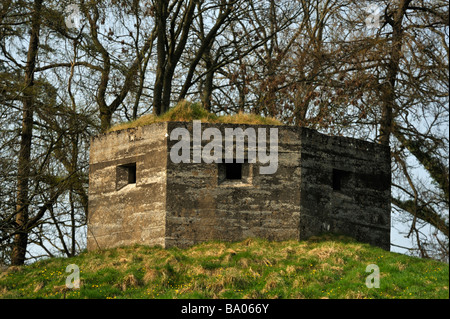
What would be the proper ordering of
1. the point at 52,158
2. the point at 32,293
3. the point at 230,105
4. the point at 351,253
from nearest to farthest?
1. the point at 32,293
2. the point at 351,253
3. the point at 52,158
4. the point at 230,105

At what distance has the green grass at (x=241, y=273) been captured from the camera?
1703 centimetres

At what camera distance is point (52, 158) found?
24.8m

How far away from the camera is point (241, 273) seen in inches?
705

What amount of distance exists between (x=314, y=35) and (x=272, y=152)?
24.0 ft

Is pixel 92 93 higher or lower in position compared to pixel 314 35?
lower

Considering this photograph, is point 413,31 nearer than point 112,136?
No

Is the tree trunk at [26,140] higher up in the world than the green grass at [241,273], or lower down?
higher up

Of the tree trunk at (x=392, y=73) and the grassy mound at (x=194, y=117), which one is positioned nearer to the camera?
the grassy mound at (x=194, y=117)

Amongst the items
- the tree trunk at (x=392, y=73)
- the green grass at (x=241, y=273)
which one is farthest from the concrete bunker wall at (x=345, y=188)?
the tree trunk at (x=392, y=73)

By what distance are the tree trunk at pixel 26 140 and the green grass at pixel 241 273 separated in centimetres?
253

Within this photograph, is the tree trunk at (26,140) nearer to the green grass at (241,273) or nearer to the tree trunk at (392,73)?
the green grass at (241,273)

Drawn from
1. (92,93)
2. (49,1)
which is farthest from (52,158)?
(49,1)

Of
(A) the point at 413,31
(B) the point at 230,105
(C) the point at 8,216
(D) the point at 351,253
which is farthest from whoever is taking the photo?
(B) the point at 230,105

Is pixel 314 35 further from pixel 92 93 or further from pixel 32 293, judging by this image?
pixel 32 293
